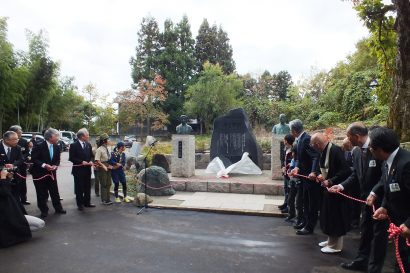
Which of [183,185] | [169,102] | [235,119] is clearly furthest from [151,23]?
[183,185]

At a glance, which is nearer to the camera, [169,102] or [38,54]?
[38,54]

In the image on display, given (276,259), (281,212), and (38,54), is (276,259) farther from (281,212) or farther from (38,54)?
(38,54)

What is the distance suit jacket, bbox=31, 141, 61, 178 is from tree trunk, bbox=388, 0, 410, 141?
7408 millimetres

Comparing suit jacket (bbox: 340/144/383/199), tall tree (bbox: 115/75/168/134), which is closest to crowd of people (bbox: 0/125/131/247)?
suit jacket (bbox: 340/144/383/199)

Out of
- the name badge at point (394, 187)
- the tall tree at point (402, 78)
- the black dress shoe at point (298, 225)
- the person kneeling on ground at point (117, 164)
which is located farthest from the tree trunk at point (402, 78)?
the person kneeling on ground at point (117, 164)

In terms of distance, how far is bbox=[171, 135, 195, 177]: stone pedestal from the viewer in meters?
10.1

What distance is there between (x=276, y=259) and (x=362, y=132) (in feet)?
6.81

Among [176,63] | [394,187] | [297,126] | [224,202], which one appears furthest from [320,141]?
[176,63]

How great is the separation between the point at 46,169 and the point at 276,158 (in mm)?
6216

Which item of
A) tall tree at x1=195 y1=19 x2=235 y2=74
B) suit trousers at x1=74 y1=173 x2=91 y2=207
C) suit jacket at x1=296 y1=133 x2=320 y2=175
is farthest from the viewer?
tall tree at x1=195 y1=19 x2=235 y2=74

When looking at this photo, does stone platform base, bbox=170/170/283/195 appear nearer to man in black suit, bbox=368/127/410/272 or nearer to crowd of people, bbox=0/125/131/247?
crowd of people, bbox=0/125/131/247

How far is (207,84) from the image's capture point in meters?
30.8

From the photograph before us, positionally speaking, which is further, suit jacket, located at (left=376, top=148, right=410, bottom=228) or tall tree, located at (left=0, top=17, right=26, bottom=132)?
tall tree, located at (left=0, top=17, right=26, bottom=132)

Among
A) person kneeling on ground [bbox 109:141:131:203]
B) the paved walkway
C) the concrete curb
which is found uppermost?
person kneeling on ground [bbox 109:141:131:203]
